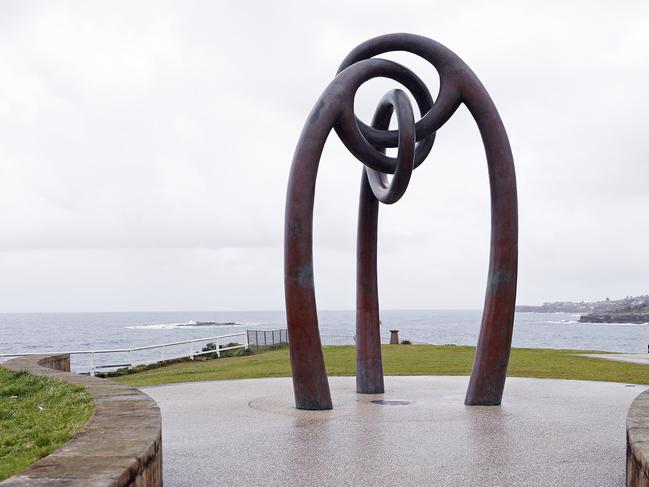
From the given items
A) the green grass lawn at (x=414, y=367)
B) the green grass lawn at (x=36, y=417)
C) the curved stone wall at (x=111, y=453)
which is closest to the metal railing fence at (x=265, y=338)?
the green grass lawn at (x=414, y=367)

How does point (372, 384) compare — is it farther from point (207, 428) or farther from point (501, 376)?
point (207, 428)

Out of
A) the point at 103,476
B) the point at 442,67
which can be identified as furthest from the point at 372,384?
the point at 103,476

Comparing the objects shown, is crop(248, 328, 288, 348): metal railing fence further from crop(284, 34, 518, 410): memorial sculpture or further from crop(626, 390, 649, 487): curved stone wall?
crop(626, 390, 649, 487): curved stone wall

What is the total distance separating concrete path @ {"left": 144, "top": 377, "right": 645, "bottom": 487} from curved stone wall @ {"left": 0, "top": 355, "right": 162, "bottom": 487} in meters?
0.80

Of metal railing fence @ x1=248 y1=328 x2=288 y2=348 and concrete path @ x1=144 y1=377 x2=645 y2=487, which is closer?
concrete path @ x1=144 y1=377 x2=645 y2=487

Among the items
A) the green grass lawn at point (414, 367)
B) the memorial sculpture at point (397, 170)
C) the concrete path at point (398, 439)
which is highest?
the memorial sculpture at point (397, 170)

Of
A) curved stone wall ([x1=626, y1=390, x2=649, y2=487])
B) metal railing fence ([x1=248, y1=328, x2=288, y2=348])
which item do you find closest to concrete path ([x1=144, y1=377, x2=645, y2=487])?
curved stone wall ([x1=626, y1=390, x2=649, y2=487])

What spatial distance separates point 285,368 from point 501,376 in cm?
907

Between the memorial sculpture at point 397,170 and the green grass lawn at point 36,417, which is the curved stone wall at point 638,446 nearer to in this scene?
the green grass lawn at point 36,417

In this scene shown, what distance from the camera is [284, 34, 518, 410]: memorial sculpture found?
1026cm

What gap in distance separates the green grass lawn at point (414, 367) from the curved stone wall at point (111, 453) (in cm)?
939

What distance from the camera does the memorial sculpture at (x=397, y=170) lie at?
10258 millimetres

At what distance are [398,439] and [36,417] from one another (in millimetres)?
3971

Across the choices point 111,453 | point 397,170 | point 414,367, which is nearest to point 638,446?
point 111,453
